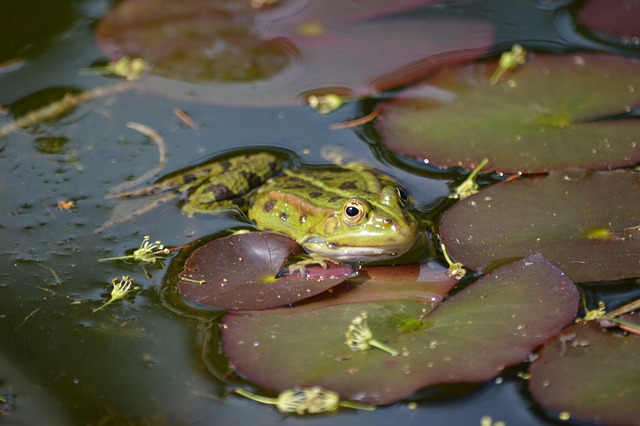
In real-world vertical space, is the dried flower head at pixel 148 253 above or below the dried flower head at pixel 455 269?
below

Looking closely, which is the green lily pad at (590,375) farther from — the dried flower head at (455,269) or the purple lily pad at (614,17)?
the purple lily pad at (614,17)

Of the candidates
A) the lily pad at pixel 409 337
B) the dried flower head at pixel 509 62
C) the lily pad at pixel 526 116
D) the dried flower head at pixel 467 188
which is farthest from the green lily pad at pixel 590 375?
the dried flower head at pixel 509 62

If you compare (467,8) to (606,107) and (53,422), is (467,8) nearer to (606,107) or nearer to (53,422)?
(606,107)

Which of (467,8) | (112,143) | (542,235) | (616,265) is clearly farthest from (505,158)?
(112,143)

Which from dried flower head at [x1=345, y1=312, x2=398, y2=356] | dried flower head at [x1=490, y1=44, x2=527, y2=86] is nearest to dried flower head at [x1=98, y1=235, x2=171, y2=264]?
A: dried flower head at [x1=345, y1=312, x2=398, y2=356]

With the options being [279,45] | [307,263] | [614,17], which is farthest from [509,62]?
[307,263]
